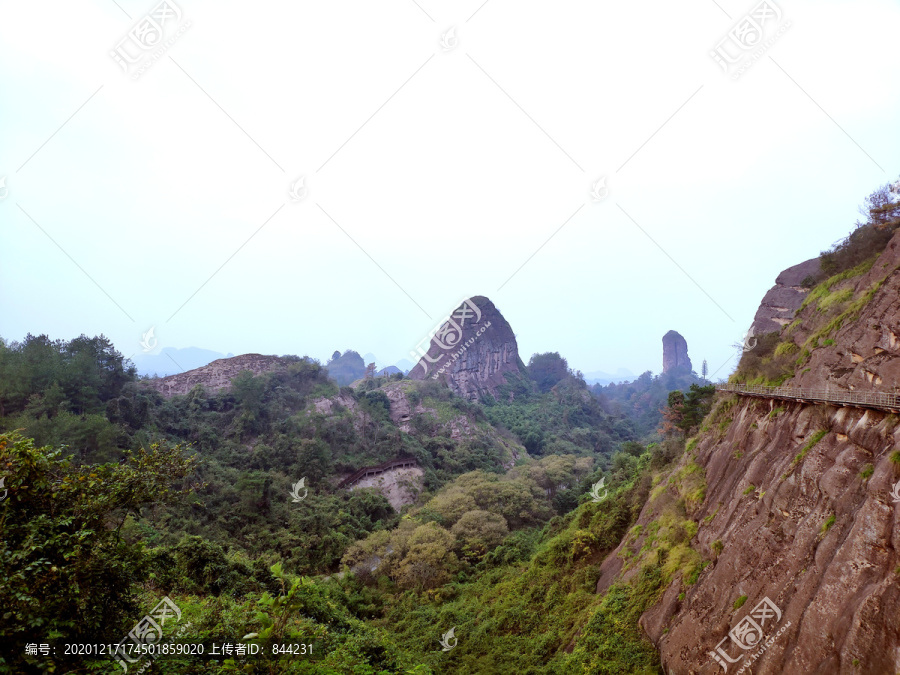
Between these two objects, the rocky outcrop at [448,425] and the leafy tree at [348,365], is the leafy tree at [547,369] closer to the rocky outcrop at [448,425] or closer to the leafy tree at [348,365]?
the rocky outcrop at [448,425]

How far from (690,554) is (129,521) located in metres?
19.2

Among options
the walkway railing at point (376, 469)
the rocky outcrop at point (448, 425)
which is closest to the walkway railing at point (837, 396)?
the walkway railing at point (376, 469)

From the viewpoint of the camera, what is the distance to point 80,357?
76.9 ft

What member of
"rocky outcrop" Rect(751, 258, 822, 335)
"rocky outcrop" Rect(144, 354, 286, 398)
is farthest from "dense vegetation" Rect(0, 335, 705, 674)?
"rocky outcrop" Rect(751, 258, 822, 335)

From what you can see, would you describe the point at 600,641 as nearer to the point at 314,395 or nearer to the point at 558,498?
the point at 558,498

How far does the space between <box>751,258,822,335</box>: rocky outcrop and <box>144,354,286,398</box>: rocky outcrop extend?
34545 millimetres

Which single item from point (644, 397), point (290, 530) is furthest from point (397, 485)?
point (644, 397)

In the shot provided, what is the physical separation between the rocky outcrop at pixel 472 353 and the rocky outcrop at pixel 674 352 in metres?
58.3

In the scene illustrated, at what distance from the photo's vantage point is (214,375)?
34.5m

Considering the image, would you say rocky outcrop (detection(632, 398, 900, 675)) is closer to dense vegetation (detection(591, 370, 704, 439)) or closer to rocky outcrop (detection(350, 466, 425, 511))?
rocky outcrop (detection(350, 466, 425, 511))

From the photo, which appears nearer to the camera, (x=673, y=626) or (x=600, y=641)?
(x=673, y=626)

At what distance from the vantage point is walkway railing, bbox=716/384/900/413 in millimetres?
7551

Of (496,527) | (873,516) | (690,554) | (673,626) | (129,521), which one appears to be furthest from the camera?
(496,527)

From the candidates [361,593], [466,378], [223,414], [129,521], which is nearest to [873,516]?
[361,593]
